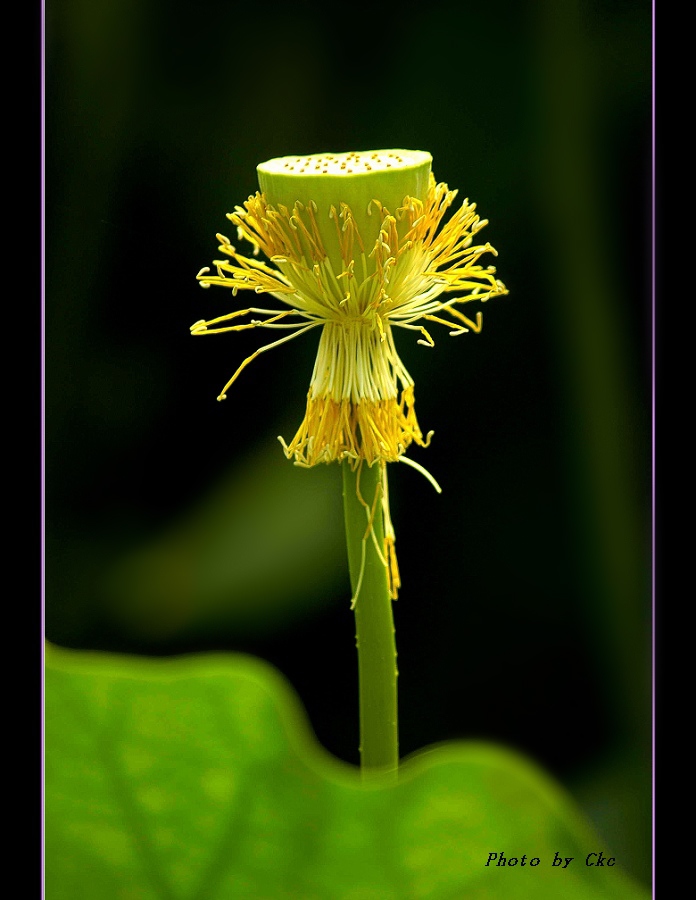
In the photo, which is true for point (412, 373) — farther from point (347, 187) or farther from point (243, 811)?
point (243, 811)

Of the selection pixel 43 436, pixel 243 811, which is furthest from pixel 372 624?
pixel 43 436

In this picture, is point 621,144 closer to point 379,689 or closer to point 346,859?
point 379,689

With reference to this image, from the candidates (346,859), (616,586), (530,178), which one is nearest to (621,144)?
(530,178)

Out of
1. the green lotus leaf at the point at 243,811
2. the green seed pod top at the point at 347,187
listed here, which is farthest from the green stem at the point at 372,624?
the green seed pod top at the point at 347,187

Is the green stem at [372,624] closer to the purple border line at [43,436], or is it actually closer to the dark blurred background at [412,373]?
the dark blurred background at [412,373]

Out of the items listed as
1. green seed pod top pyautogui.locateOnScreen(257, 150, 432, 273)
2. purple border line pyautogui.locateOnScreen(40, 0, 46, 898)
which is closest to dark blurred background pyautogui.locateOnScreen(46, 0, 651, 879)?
purple border line pyautogui.locateOnScreen(40, 0, 46, 898)

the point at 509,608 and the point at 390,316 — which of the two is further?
the point at 509,608

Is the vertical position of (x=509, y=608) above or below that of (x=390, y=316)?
below
